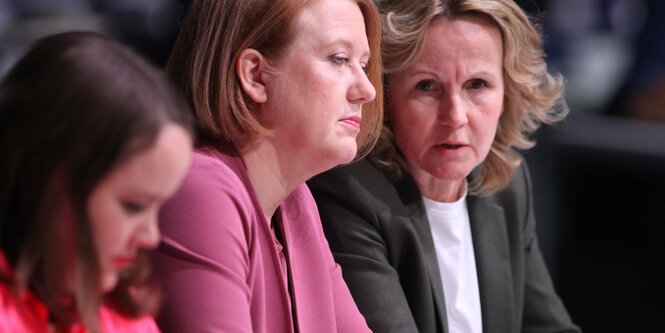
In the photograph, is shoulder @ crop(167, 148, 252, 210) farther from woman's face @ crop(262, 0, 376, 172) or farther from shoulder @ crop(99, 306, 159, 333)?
shoulder @ crop(99, 306, 159, 333)

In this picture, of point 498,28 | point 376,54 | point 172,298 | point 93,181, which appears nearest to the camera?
point 93,181

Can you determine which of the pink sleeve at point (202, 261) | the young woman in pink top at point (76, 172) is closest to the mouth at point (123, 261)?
the young woman in pink top at point (76, 172)

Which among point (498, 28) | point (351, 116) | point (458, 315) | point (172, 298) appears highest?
point (498, 28)

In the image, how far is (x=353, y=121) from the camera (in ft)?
4.92

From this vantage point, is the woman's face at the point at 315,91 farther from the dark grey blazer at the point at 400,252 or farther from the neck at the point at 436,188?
the neck at the point at 436,188

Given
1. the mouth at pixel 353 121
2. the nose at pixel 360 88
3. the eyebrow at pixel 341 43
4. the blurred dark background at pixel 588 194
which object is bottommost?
the blurred dark background at pixel 588 194

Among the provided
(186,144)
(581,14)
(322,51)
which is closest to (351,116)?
(322,51)

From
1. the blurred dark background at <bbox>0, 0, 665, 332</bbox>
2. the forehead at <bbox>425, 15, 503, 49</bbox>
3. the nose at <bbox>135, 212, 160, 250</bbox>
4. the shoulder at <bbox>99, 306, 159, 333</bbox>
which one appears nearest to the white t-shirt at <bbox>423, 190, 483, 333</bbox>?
the forehead at <bbox>425, 15, 503, 49</bbox>

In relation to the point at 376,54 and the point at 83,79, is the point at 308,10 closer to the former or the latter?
the point at 376,54

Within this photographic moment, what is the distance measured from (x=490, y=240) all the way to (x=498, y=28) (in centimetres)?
38

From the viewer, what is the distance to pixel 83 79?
1011 mm

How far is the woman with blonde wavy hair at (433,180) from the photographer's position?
173 centimetres

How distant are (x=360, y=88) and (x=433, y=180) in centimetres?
40

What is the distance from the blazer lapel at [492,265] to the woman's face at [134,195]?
0.94m
